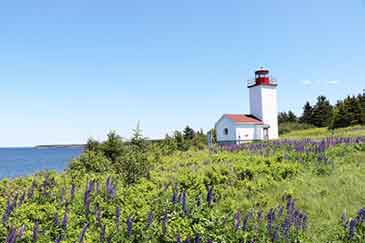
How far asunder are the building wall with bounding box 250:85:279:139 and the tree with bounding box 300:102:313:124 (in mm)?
34167

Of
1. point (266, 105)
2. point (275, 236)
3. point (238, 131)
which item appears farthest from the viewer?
point (266, 105)

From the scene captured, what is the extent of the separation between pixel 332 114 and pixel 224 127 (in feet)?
105

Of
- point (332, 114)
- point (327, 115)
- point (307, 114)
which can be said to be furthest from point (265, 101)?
point (307, 114)

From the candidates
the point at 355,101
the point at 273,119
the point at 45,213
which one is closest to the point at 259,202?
the point at 45,213

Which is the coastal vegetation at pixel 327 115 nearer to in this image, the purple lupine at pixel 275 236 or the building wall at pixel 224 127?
the building wall at pixel 224 127

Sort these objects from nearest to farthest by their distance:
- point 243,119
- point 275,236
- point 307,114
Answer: point 275,236 < point 243,119 < point 307,114

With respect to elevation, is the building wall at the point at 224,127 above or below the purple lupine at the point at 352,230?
above

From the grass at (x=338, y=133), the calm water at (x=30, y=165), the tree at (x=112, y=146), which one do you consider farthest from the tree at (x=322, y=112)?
the tree at (x=112, y=146)

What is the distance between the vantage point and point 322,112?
61.4 m

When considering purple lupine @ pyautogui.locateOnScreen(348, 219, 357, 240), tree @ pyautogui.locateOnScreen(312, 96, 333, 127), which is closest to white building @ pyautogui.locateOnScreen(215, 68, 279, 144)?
purple lupine @ pyautogui.locateOnScreen(348, 219, 357, 240)

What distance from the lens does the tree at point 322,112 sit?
60.8 meters

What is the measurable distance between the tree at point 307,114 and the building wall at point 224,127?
36738 millimetres

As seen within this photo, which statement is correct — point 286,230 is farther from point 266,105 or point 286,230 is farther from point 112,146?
point 266,105

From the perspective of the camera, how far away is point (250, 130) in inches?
1270
